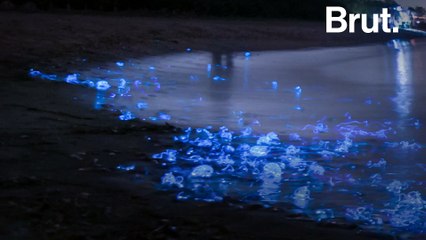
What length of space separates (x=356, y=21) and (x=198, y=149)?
149 feet

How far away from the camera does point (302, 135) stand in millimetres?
7637

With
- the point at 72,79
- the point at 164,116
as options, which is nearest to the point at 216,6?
the point at 72,79

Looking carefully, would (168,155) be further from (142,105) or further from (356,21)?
(356,21)

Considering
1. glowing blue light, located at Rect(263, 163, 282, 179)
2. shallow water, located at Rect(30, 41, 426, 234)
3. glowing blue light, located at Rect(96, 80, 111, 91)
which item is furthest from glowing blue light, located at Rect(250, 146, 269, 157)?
glowing blue light, located at Rect(96, 80, 111, 91)

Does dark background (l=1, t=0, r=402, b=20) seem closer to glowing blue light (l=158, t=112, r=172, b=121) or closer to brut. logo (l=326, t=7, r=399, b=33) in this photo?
brut. logo (l=326, t=7, r=399, b=33)

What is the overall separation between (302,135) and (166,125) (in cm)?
132

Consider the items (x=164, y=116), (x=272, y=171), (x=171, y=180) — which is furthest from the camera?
(x=164, y=116)

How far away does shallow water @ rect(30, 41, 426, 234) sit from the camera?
5.19m

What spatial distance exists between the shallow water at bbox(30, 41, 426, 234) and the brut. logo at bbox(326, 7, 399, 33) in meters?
27.4

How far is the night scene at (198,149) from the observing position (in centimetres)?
446

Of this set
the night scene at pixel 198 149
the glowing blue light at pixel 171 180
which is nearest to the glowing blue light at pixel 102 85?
the night scene at pixel 198 149

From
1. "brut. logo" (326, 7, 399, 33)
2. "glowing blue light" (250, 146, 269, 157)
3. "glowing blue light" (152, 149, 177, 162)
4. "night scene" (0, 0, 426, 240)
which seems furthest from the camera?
"brut. logo" (326, 7, 399, 33)

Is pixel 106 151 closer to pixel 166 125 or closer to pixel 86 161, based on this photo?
pixel 86 161

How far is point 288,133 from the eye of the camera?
25.3ft
